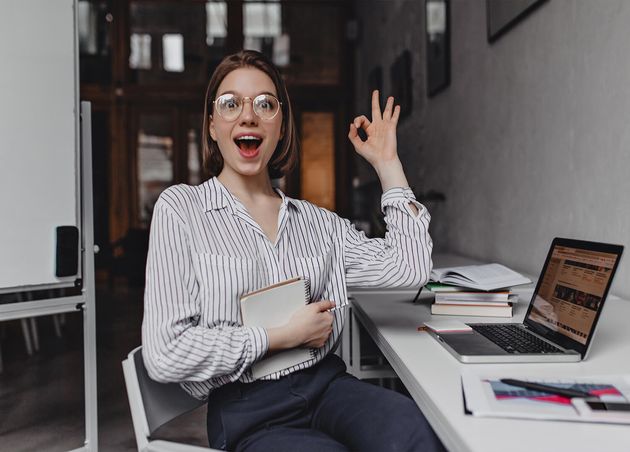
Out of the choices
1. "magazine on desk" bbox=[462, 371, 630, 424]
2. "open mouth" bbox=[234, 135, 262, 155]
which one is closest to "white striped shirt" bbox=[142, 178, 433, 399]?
"open mouth" bbox=[234, 135, 262, 155]

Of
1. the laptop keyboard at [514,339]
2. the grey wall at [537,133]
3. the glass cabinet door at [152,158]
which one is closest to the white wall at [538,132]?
the grey wall at [537,133]

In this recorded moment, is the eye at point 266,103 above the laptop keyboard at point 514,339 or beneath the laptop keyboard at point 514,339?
above

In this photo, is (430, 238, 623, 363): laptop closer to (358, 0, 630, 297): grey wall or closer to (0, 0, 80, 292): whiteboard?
(358, 0, 630, 297): grey wall

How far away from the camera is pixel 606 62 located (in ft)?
6.23

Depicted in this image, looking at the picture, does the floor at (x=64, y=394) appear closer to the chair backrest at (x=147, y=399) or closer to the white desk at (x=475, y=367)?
the white desk at (x=475, y=367)

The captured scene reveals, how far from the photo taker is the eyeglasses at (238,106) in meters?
1.42

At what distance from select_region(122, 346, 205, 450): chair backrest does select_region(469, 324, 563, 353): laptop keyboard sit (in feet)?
2.16

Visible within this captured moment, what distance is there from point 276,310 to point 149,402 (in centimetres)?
30

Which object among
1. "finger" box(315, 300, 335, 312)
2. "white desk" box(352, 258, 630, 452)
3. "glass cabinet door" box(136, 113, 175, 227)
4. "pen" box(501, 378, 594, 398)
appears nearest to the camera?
"white desk" box(352, 258, 630, 452)

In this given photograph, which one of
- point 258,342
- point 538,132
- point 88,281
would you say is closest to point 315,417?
point 258,342

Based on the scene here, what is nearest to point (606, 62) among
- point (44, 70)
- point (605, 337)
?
point (605, 337)

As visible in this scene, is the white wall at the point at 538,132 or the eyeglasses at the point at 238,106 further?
the white wall at the point at 538,132

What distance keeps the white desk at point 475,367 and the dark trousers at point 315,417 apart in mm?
79

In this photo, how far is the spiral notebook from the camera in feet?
4.03
